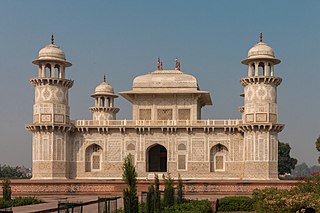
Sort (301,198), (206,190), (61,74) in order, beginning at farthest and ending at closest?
(61,74) < (206,190) < (301,198)

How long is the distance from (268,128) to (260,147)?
1249mm

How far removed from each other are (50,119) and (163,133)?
7.28m

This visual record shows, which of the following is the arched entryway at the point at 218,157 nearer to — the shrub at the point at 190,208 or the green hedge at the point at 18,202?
the green hedge at the point at 18,202

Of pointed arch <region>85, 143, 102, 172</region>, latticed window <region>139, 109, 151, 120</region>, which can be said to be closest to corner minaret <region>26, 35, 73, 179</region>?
pointed arch <region>85, 143, 102, 172</region>

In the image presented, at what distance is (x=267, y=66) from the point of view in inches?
1419

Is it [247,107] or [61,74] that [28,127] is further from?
[247,107]

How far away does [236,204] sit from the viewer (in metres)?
21.3

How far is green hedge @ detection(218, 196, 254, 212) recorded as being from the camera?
21250 mm

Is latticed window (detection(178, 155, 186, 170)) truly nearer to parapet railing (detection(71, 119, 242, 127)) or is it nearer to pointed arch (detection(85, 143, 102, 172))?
parapet railing (detection(71, 119, 242, 127))

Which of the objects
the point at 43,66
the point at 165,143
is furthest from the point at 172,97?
the point at 43,66

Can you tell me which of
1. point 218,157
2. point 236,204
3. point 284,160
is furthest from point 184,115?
point 284,160

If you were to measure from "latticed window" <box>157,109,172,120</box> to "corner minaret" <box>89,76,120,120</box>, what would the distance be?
32.4ft

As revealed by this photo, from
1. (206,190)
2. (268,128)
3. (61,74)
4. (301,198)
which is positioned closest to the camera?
(301,198)

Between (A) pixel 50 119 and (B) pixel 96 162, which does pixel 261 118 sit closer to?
(B) pixel 96 162
